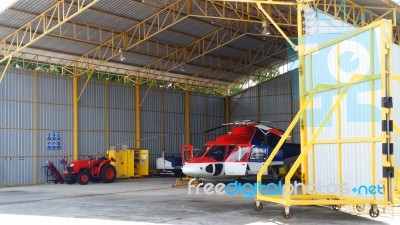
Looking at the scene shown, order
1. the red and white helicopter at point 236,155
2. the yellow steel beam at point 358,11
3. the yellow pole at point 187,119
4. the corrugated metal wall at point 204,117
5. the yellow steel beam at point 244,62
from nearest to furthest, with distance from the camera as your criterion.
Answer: the yellow steel beam at point 358,11
the red and white helicopter at point 236,155
the yellow steel beam at point 244,62
the yellow pole at point 187,119
the corrugated metal wall at point 204,117

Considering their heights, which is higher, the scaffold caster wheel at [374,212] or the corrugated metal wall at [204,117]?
the corrugated metal wall at [204,117]

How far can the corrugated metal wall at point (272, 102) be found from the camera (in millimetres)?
33031

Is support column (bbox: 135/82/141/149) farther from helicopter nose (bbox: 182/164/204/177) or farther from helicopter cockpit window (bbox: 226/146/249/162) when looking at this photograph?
helicopter cockpit window (bbox: 226/146/249/162)

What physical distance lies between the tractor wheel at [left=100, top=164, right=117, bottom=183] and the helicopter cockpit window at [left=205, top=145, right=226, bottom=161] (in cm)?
635

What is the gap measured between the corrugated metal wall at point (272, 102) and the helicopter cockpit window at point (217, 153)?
39.3ft

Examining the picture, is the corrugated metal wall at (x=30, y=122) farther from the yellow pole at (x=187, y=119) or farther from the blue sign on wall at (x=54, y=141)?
the yellow pole at (x=187, y=119)

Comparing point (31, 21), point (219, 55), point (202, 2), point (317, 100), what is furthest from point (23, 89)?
point (317, 100)

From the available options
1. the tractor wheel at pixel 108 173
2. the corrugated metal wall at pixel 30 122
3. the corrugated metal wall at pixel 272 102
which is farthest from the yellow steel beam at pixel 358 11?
the corrugated metal wall at pixel 30 122

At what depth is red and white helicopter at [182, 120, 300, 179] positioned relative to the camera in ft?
66.1

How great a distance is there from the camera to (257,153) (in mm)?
20875

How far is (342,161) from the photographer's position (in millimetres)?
10766

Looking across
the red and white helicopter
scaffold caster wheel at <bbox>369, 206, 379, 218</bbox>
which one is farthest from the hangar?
the red and white helicopter

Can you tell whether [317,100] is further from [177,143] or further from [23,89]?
[177,143]

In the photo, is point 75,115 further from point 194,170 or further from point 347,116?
point 347,116
